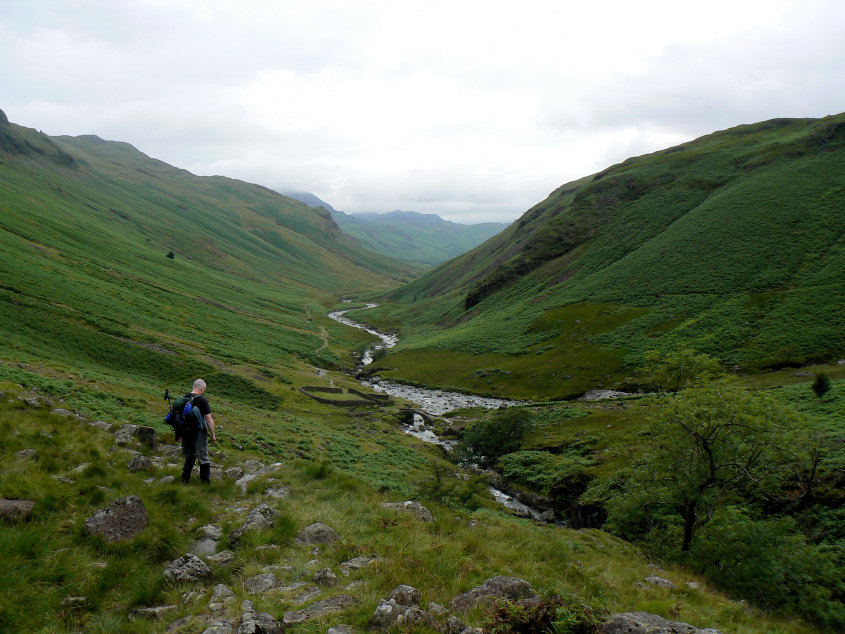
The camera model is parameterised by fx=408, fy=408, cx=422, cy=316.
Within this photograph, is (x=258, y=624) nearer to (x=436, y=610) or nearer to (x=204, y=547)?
(x=436, y=610)

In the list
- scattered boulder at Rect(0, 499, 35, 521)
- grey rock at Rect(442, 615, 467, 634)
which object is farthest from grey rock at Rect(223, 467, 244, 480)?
grey rock at Rect(442, 615, 467, 634)

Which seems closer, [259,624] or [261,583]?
[259,624]

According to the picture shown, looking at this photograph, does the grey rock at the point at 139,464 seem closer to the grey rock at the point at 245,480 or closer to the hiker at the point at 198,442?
the hiker at the point at 198,442

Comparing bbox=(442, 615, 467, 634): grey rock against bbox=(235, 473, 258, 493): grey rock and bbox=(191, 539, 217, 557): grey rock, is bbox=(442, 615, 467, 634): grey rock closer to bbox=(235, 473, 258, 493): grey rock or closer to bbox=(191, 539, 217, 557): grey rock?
bbox=(191, 539, 217, 557): grey rock

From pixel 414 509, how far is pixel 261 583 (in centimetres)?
643

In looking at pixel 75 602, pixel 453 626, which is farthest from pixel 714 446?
pixel 75 602

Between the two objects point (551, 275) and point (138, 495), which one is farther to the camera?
point (551, 275)

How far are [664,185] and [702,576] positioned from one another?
14294cm

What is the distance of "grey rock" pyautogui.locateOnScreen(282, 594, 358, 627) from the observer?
7385mm

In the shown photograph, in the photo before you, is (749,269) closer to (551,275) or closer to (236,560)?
(551,275)

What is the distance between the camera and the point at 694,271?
8788cm

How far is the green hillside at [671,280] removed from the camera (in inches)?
2596

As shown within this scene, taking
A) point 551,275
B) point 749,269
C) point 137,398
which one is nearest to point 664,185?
point 551,275

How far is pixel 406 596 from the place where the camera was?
25.8 ft
